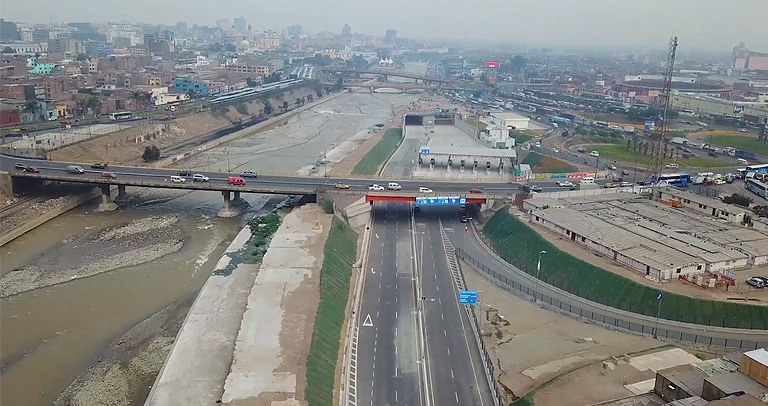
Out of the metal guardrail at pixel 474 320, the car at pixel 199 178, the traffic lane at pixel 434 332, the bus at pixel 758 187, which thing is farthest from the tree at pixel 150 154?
the bus at pixel 758 187

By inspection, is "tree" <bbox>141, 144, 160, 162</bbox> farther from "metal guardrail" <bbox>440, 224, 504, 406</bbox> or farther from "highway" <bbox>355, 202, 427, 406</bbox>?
"metal guardrail" <bbox>440, 224, 504, 406</bbox>

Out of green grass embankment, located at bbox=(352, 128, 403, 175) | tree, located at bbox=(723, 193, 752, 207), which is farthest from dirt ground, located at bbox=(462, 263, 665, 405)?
green grass embankment, located at bbox=(352, 128, 403, 175)

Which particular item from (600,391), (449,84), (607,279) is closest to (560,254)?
(607,279)

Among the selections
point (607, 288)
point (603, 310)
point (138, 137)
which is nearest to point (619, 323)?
point (603, 310)

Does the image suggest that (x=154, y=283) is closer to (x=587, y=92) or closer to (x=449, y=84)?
(x=587, y=92)

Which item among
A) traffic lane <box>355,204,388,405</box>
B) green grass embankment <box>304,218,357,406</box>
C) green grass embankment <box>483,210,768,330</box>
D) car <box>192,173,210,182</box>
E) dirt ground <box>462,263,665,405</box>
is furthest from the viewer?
car <box>192,173,210,182</box>

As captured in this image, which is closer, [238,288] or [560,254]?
[238,288]
